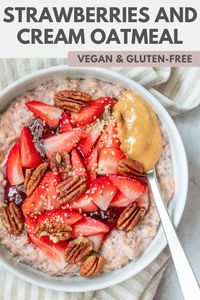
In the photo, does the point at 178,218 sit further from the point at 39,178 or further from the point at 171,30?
the point at 171,30

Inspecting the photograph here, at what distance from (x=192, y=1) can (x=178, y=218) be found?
61 cm

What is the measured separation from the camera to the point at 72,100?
1.62m

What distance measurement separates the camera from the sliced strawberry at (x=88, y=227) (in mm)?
1603

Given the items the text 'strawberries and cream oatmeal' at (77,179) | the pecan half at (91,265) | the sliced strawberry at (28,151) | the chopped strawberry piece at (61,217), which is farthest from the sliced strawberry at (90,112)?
the pecan half at (91,265)

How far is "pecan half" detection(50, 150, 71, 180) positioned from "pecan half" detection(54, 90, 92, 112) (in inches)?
4.4

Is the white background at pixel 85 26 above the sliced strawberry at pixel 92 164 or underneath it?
above

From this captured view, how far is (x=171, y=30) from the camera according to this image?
1818 mm

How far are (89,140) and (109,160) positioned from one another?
0.24 ft

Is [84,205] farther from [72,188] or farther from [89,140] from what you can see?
[89,140]

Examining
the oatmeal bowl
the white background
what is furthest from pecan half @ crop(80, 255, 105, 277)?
the white background

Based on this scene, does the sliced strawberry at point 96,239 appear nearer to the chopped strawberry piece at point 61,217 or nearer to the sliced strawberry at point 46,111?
the chopped strawberry piece at point 61,217

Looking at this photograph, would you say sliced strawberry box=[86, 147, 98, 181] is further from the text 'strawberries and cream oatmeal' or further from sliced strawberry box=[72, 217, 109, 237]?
sliced strawberry box=[72, 217, 109, 237]

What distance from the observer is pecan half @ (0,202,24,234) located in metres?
1.60

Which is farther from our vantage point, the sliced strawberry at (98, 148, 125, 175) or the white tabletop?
the white tabletop
